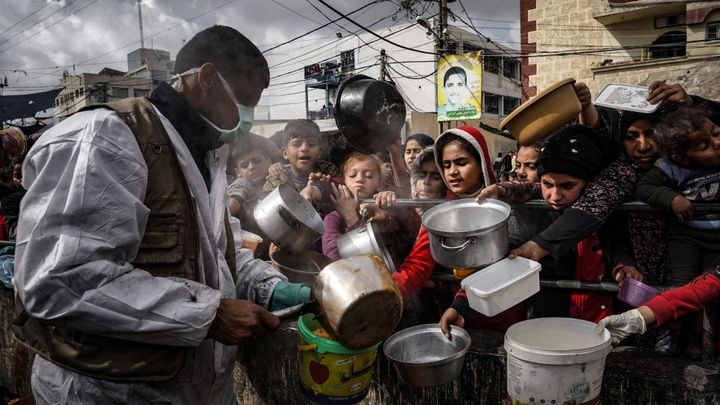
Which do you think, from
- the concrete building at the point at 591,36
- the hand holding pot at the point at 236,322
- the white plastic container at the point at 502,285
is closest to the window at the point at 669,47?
the concrete building at the point at 591,36

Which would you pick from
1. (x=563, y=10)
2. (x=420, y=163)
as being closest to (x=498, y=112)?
(x=563, y=10)

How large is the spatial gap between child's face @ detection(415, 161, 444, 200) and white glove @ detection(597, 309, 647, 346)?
65.2 inches

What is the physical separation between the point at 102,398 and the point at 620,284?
2265 millimetres

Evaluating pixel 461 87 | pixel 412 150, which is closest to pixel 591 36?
pixel 461 87

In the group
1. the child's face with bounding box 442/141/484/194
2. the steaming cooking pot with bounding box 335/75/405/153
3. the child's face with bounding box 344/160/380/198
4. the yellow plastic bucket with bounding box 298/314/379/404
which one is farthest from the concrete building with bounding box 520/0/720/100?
the yellow plastic bucket with bounding box 298/314/379/404

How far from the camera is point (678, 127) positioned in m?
2.10

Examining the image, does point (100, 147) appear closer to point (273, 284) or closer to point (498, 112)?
point (273, 284)

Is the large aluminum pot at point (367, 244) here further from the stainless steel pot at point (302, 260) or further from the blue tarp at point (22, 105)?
the blue tarp at point (22, 105)

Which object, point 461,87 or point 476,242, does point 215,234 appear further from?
point 461,87

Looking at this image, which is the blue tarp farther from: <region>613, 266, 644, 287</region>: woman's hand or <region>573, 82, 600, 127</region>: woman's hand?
<region>613, 266, 644, 287</region>: woman's hand

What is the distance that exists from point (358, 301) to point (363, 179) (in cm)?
185

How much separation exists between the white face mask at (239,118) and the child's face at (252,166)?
8.39 feet

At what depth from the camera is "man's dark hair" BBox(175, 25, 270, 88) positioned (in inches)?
79.7

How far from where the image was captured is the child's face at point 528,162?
355cm
